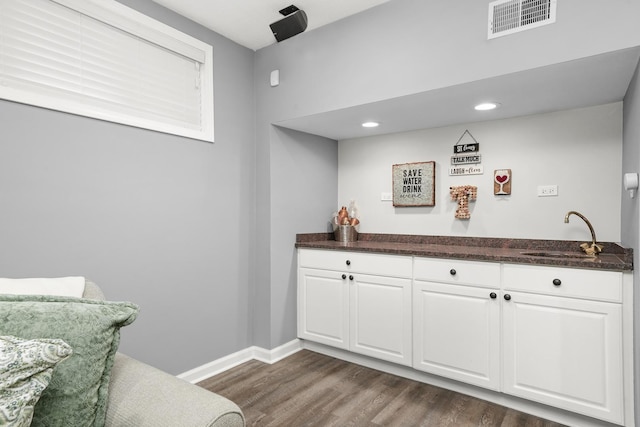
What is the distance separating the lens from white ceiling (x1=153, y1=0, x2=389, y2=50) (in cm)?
239

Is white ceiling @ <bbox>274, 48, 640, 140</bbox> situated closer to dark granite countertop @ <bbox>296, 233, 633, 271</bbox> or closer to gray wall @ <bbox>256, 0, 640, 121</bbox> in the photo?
gray wall @ <bbox>256, 0, 640, 121</bbox>

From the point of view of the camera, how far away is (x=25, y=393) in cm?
81

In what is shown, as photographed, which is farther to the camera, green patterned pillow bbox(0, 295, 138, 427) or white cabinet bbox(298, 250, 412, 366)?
white cabinet bbox(298, 250, 412, 366)

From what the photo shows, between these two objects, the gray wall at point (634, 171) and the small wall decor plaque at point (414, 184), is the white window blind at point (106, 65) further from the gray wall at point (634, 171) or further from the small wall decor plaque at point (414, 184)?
the gray wall at point (634, 171)

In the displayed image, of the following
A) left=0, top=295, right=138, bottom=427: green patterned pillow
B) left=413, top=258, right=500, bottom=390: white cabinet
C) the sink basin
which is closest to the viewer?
left=0, top=295, right=138, bottom=427: green patterned pillow

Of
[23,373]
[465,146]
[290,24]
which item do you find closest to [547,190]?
[465,146]

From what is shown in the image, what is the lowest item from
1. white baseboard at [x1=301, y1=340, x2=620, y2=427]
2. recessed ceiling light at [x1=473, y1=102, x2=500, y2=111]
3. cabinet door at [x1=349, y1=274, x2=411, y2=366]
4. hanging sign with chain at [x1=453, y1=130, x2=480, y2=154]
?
white baseboard at [x1=301, y1=340, x2=620, y2=427]

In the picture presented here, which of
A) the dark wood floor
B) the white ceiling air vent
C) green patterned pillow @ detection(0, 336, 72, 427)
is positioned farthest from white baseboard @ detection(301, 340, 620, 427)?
green patterned pillow @ detection(0, 336, 72, 427)

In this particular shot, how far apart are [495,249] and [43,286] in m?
2.60

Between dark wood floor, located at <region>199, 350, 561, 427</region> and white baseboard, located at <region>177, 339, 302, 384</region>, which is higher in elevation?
white baseboard, located at <region>177, 339, 302, 384</region>

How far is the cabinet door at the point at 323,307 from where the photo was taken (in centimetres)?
296

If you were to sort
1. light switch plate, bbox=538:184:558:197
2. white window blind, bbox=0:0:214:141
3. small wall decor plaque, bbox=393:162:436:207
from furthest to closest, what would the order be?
small wall decor plaque, bbox=393:162:436:207 → light switch plate, bbox=538:184:558:197 → white window blind, bbox=0:0:214:141

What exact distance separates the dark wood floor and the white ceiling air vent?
2131 millimetres

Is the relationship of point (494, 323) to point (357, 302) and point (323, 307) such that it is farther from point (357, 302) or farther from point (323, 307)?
point (323, 307)
